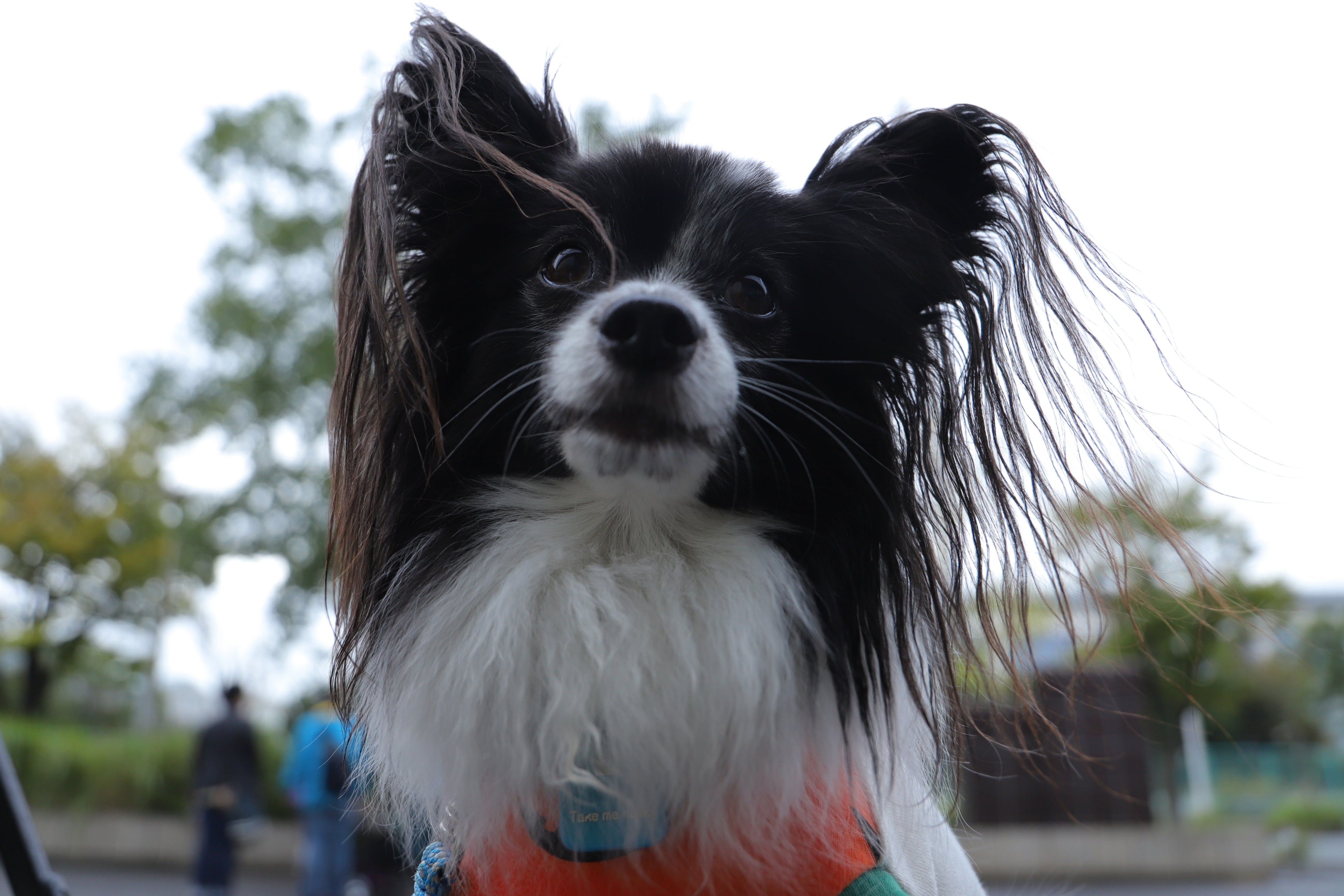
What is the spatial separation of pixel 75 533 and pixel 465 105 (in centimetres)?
2864

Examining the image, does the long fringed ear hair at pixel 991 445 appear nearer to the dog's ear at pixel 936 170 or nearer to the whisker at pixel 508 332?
the dog's ear at pixel 936 170

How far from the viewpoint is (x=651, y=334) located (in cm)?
165

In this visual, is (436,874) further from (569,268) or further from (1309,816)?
(1309,816)

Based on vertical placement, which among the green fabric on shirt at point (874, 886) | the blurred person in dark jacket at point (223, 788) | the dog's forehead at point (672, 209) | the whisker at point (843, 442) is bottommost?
the blurred person in dark jacket at point (223, 788)

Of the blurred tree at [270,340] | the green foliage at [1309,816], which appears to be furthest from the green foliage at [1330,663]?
the blurred tree at [270,340]

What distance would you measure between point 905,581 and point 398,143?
1343mm

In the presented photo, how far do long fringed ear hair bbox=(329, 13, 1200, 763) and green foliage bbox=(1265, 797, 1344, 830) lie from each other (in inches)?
730

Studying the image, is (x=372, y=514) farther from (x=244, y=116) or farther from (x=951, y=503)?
(x=244, y=116)

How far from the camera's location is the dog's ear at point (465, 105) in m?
1.97

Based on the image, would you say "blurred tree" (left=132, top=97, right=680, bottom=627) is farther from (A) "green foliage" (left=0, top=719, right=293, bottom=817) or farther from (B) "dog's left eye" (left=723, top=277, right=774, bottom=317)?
(B) "dog's left eye" (left=723, top=277, right=774, bottom=317)

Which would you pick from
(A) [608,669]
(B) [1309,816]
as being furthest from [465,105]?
(B) [1309,816]

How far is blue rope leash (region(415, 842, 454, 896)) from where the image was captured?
1.90 metres

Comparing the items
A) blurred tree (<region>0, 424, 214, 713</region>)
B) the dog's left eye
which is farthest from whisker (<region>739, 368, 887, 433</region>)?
blurred tree (<region>0, 424, 214, 713</region>)

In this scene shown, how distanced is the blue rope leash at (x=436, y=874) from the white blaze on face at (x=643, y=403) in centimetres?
81
